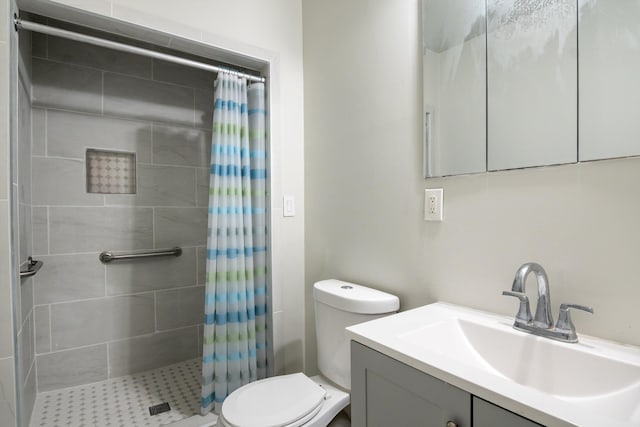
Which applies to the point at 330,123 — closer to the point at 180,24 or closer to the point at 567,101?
the point at 180,24

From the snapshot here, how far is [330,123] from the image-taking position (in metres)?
1.64

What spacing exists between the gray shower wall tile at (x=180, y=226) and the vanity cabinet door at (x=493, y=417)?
214 cm

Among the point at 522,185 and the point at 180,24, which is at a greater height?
the point at 180,24

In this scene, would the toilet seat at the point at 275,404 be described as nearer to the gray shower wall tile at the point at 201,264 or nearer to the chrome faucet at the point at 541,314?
the chrome faucet at the point at 541,314

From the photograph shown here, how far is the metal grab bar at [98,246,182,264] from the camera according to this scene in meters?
2.02

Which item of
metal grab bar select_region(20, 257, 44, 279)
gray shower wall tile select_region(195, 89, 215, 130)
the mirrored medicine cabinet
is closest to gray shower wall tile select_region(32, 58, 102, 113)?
gray shower wall tile select_region(195, 89, 215, 130)

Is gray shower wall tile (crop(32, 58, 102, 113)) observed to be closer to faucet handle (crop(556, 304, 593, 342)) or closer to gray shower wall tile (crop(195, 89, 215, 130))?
gray shower wall tile (crop(195, 89, 215, 130))

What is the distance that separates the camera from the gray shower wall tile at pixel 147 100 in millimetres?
2064

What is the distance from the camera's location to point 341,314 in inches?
50.8

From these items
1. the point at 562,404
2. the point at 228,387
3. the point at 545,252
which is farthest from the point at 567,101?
the point at 228,387

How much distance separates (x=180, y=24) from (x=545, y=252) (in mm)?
1678

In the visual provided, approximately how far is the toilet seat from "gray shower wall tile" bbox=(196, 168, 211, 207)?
4.87 feet

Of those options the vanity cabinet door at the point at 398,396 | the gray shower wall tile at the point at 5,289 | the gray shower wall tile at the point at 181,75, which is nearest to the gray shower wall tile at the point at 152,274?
the gray shower wall tile at the point at 5,289

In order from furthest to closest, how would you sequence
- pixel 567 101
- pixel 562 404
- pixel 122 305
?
pixel 122 305 < pixel 567 101 < pixel 562 404
